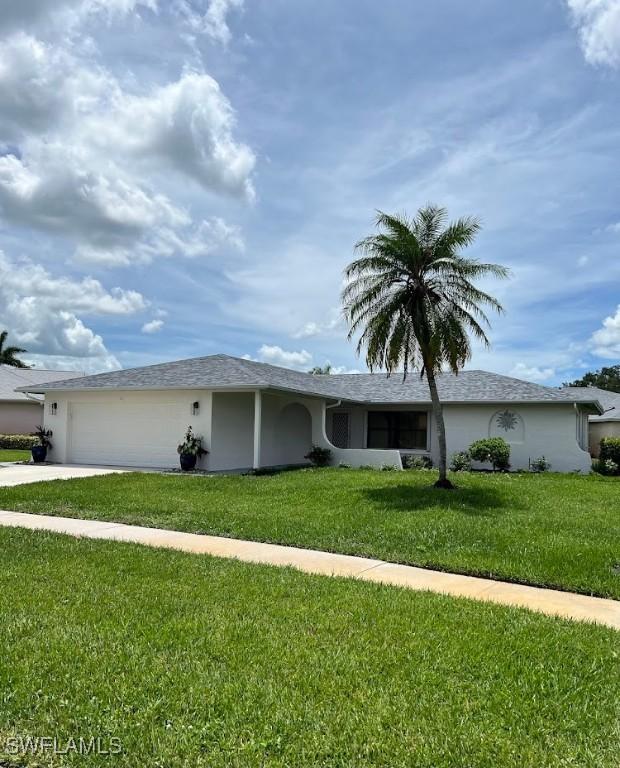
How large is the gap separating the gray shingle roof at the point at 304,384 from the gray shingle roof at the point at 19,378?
11.5m

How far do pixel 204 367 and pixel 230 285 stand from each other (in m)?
3.08

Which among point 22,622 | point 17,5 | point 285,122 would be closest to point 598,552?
point 22,622

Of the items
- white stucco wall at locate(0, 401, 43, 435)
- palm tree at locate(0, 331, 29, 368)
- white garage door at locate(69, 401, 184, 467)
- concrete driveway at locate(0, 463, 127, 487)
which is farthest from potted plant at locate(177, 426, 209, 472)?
palm tree at locate(0, 331, 29, 368)

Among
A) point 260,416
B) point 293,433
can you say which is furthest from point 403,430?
point 260,416

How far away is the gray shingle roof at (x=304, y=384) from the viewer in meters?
18.9

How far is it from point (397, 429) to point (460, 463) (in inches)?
164

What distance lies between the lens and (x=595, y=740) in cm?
330

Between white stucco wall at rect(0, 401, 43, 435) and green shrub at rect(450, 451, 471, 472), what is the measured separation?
74.9 ft

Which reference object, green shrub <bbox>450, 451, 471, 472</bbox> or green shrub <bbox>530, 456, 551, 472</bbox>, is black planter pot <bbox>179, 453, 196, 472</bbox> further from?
green shrub <bbox>530, 456, 551, 472</bbox>

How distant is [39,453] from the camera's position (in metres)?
20.8

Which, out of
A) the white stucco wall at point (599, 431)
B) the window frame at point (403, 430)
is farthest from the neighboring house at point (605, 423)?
the window frame at point (403, 430)

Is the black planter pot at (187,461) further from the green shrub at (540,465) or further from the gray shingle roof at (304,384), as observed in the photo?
the green shrub at (540,465)

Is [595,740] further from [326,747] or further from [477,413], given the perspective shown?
[477,413]

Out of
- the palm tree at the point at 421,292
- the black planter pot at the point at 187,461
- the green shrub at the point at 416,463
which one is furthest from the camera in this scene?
the green shrub at the point at 416,463
